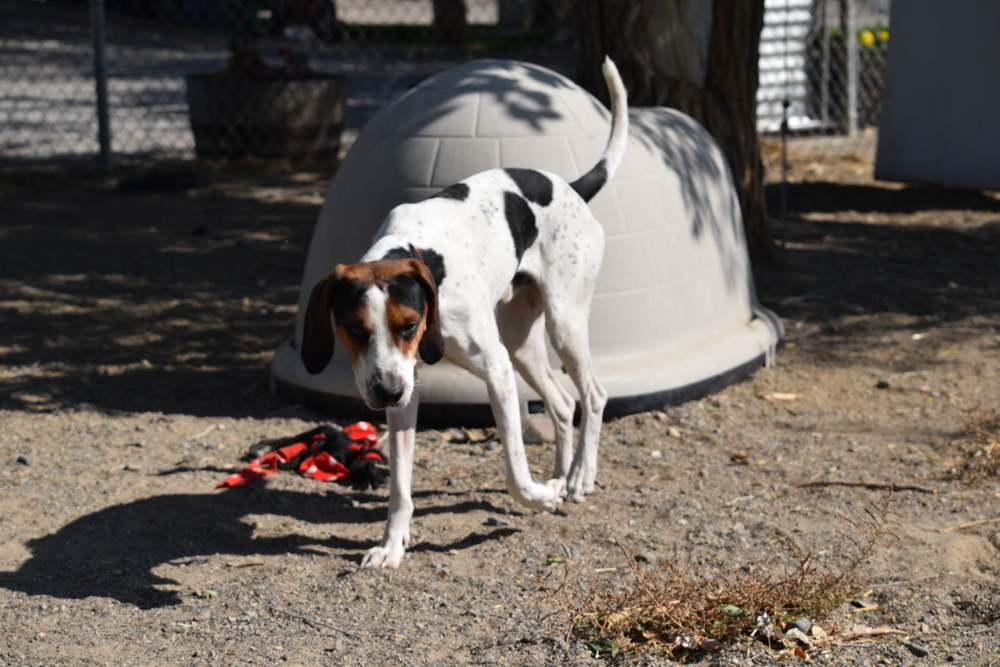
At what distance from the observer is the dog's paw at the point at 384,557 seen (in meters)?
3.83

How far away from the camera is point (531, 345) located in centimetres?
445

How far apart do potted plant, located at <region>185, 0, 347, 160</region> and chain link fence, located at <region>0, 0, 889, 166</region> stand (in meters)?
0.02

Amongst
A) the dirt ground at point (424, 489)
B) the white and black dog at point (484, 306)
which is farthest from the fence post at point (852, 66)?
the white and black dog at point (484, 306)

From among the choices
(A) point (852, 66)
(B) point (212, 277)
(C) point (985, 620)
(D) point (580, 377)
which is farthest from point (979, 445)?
(A) point (852, 66)

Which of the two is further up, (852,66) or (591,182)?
(852,66)

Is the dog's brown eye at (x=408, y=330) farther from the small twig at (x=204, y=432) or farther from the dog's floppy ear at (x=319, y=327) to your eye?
the small twig at (x=204, y=432)

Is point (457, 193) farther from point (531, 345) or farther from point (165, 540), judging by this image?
point (165, 540)

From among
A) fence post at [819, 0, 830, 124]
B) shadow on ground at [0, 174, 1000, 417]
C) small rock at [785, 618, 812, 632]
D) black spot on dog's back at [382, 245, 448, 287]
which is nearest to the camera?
small rock at [785, 618, 812, 632]

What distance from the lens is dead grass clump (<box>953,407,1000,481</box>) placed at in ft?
15.3

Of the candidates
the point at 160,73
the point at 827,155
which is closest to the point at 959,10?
the point at 827,155

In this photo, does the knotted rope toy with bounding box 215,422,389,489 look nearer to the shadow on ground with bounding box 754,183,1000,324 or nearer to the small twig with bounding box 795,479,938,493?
the small twig with bounding box 795,479,938,493

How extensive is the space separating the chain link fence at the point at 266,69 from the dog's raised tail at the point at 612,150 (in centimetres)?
360

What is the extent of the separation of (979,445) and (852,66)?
29.0 feet

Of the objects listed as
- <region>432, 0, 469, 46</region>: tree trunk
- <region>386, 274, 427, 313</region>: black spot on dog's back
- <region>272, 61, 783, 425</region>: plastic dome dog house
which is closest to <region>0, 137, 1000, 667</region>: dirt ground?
<region>272, 61, 783, 425</region>: plastic dome dog house
